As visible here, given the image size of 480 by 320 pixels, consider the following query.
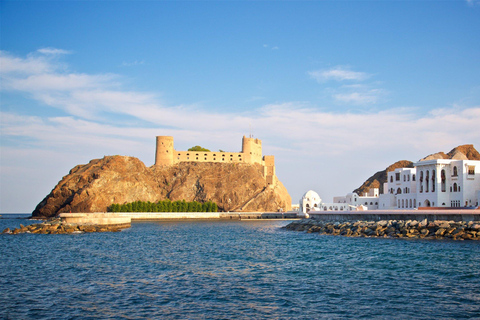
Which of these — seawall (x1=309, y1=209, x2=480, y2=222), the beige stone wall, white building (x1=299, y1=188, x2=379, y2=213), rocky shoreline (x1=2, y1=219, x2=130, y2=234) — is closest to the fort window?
seawall (x1=309, y1=209, x2=480, y2=222)

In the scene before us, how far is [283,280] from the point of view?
2091cm

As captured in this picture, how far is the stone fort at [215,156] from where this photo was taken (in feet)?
400

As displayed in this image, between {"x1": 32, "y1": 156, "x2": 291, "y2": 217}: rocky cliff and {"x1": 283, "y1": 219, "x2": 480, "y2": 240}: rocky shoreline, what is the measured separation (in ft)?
218

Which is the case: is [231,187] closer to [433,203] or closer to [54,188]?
[54,188]

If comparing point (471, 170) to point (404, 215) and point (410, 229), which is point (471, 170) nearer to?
point (404, 215)

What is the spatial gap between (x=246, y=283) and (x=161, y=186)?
329 feet

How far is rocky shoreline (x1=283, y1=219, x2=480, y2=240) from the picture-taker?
35.4m

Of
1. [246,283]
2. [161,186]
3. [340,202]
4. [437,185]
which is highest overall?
[161,186]

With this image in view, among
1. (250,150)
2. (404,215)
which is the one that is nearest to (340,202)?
(250,150)

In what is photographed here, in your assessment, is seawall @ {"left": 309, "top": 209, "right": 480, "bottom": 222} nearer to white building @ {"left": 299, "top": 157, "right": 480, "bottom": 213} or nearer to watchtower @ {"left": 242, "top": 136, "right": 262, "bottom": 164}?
white building @ {"left": 299, "top": 157, "right": 480, "bottom": 213}

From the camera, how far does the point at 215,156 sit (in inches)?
4970

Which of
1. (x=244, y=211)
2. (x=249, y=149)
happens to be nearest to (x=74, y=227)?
(x=244, y=211)

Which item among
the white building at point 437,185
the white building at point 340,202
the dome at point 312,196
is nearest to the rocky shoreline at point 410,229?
the white building at point 437,185

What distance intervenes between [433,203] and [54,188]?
274ft
